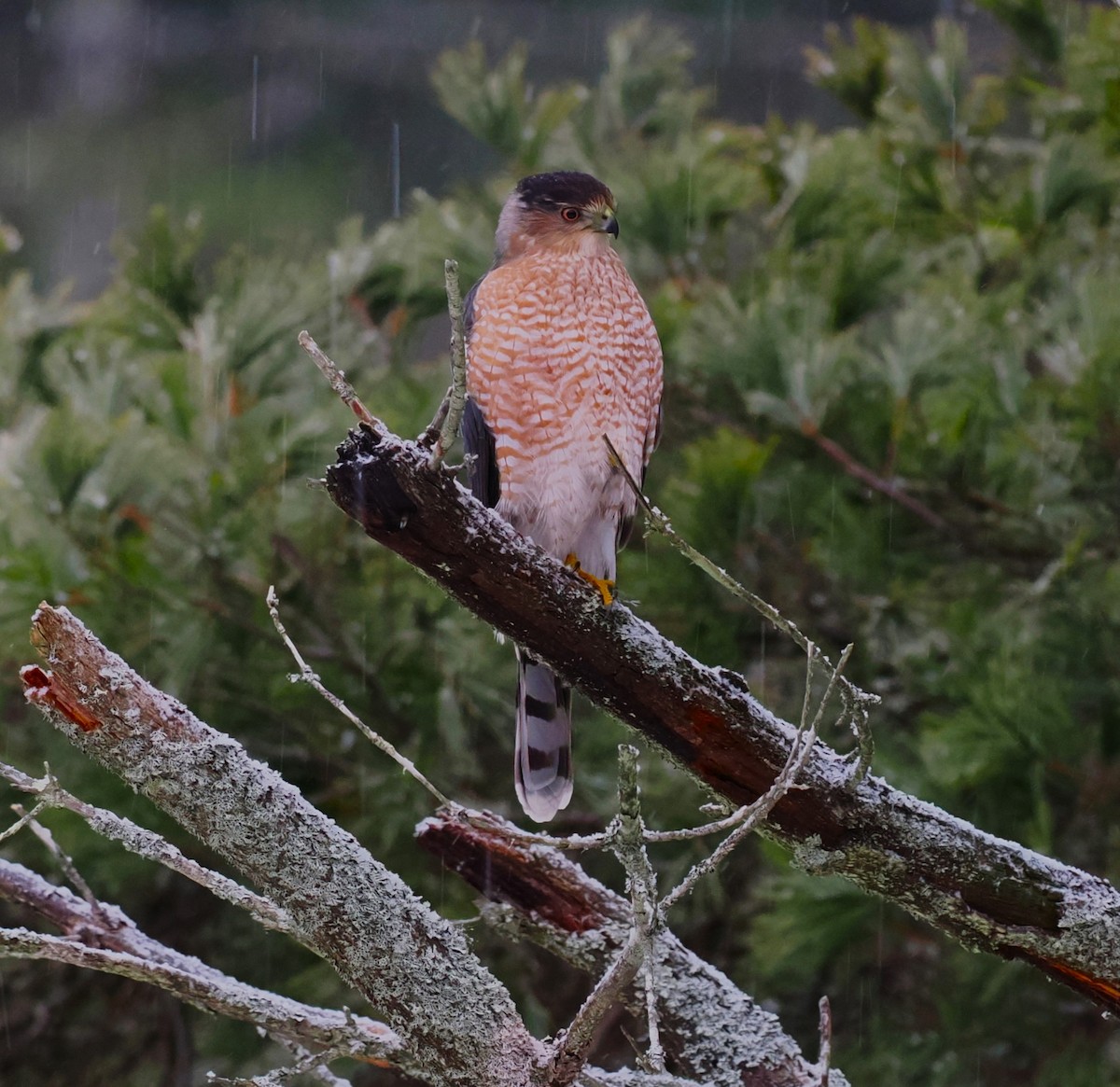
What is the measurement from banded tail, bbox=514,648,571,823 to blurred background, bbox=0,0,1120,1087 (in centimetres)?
26

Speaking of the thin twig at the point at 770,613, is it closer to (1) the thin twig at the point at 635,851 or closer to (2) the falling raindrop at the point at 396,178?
(1) the thin twig at the point at 635,851

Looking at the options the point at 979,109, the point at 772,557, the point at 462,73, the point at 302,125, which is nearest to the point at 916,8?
the point at 302,125

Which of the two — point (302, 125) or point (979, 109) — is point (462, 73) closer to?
point (979, 109)

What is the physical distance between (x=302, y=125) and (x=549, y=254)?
5953mm

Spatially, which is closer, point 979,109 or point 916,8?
point 979,109

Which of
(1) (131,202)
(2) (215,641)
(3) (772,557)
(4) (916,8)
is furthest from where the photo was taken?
(1) (131,202)

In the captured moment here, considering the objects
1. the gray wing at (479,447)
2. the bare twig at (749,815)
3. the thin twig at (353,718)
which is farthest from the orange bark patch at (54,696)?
the gray wing at (479,447)

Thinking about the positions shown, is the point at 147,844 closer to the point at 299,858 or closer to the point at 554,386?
the point at 299,858

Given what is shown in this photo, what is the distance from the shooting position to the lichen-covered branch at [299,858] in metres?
1.26

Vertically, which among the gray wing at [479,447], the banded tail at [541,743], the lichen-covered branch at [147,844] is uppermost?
the gray wing at [479,447]

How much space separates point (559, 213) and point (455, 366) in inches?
40.3

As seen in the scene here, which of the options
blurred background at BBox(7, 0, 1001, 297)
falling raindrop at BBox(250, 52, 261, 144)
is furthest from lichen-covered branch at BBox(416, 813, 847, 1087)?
falling raindrop at BBox(250, 52, 261, 144)

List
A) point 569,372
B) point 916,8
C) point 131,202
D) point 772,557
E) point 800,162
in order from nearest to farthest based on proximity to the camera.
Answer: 1. point 569,372
2. point 772,557
3. point 800,162
4. point 916,8
5. point 131,202

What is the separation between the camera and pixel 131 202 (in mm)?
7078
